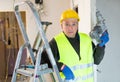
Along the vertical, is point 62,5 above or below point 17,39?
above

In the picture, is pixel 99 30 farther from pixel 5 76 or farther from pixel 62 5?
pixel 5 76

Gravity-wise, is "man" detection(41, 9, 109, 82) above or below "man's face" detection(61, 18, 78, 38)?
below

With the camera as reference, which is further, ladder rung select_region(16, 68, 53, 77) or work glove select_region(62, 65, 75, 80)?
work glove select_region(62, 65, 75, 80)

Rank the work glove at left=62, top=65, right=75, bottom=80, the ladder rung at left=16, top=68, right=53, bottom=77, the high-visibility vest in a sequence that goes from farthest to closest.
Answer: the high-visibility vest → the work glove at left=62, top=65, right=75, bottom=80 → the ladder rung at left=16, top=68, right=53, bottom=77

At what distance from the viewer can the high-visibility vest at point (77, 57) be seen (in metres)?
2.28

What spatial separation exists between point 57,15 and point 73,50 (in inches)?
151

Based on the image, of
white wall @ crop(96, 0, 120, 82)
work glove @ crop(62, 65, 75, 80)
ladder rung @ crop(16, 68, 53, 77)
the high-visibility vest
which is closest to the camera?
ladder rung @ crop(16, 68, 53, 77)

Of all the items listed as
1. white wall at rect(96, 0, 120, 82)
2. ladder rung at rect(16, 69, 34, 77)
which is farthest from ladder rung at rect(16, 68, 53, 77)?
white wall at rect(96, 0, 120, 82)

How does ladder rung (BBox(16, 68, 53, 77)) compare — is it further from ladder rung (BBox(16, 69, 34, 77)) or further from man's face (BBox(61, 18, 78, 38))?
man's face (BBox(61, 18, 78, 38))

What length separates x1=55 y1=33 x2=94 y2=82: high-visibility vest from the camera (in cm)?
228

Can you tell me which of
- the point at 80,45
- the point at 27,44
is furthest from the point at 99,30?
the point at 27,44

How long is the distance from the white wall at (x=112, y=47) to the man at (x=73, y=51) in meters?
0.72

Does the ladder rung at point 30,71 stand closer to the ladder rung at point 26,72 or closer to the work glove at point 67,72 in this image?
the ladder rung at point 26,72

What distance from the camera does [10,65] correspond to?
6.69m
